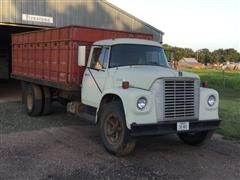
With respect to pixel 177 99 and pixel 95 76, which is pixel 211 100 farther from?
pixel 95 76

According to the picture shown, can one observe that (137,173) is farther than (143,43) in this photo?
No

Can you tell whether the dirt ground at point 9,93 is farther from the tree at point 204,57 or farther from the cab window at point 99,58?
the tree at point 204,57

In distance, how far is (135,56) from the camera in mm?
9016

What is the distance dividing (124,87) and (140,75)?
0.41 m

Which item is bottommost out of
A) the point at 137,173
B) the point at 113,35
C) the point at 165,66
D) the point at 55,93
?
the point at 137,173

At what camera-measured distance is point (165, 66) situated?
9.28 metres

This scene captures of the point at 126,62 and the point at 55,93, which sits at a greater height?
the point at 126,62

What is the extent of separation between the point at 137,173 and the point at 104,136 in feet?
5.09

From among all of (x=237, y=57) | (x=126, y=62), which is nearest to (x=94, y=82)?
(x=126, y=62)

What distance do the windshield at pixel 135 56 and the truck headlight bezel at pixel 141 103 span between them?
149 cm

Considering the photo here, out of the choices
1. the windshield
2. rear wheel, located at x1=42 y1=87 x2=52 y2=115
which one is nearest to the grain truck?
the windshield

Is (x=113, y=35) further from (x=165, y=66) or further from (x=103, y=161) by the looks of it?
(x=103, y=161)

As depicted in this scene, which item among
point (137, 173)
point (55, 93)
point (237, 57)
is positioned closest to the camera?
point (137, 173)

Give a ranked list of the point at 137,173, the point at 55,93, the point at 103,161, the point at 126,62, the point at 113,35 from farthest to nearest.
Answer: the point at 55,93 → the point at 113,35 → the point at 126,62 → the point at 103,161 → the point at 137,173
